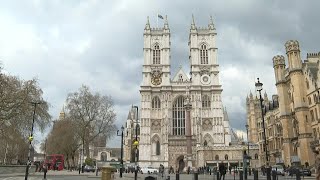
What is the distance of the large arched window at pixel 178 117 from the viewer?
7562cm

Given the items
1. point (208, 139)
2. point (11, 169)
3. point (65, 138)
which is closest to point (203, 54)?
point (208, 139)

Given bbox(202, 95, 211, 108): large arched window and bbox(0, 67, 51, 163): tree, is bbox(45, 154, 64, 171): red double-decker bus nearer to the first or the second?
Answer: bbox(0, 67, 51, 163): tree

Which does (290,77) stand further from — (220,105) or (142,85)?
(142,85)

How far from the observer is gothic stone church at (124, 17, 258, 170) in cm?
7200

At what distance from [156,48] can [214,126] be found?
24.3 m

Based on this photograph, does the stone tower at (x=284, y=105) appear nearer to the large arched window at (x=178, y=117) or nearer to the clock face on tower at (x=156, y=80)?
the large arched window at (x=178, y=117)

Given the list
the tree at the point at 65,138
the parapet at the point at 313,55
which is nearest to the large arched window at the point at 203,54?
the parapet at the point at 313,55

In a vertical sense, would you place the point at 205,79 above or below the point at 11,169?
above

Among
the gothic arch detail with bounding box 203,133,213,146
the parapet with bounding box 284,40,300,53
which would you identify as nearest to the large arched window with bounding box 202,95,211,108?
the gothic arch detail with bounding box 203,133,213,146

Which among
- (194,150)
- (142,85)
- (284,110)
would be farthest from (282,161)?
(142,85)

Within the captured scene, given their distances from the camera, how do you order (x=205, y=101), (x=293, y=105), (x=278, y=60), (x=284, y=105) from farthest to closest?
(x=205, y=101) → (x=278, y=60) → (x=284, y=105) → (x=293, y=105)

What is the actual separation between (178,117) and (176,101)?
12.8 feet

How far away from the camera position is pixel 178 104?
77438 millimetres

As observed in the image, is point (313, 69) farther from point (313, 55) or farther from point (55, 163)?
point (55, 163)
